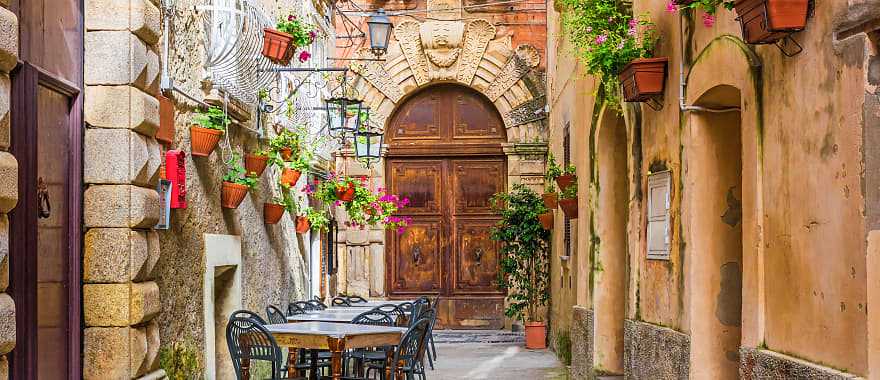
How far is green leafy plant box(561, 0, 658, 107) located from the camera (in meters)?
7.94

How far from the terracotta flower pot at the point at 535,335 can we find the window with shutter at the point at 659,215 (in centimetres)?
755

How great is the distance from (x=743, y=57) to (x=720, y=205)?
1319 millimetres

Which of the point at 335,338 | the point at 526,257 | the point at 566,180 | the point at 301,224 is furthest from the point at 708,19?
the point at 526,257

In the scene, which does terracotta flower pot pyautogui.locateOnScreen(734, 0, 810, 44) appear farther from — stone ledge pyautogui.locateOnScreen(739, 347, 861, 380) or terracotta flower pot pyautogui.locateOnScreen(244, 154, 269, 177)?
terracotta flower pot pyautogui.locateOnScreen(244, 154, 269, 177)

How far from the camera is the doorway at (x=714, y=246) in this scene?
6977 mm

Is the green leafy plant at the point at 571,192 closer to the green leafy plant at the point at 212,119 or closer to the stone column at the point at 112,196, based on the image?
the green leafy plant at the point at 212,119

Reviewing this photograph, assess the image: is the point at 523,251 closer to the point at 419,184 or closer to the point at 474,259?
the point at 474,259

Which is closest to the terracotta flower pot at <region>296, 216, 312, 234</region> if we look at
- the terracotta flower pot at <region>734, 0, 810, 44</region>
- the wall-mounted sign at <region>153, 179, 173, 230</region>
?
the wall-mounted sign at <region>153, 179, 173, 230</region>

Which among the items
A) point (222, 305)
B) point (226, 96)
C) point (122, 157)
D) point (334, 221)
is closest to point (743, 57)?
point (122, 157)

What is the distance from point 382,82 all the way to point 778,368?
505 inches

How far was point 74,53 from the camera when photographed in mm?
6016

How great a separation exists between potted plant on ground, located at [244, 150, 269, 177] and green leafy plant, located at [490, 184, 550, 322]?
663cm

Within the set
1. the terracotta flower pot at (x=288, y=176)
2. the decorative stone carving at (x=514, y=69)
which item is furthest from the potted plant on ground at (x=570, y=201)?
the decorative stone carving at (x=514, y=69)

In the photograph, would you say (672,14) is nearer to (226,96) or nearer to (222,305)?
(226,96)
